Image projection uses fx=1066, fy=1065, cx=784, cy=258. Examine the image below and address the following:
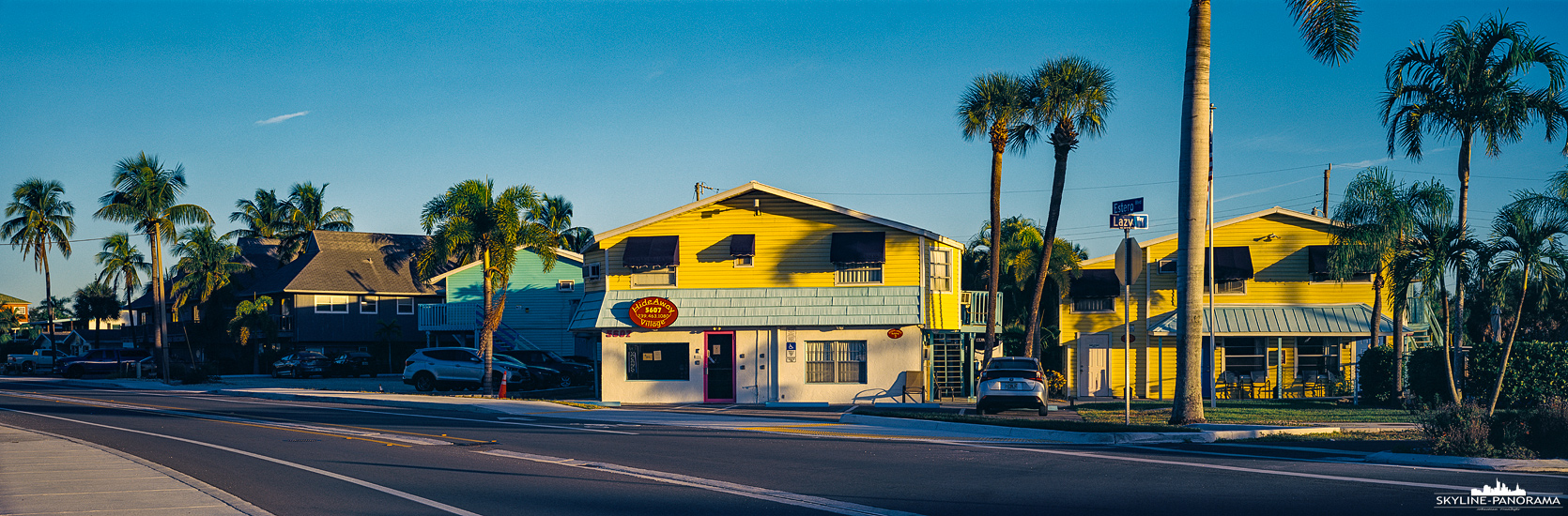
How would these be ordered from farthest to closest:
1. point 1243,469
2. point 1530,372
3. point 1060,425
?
point 1530,372
point 1060,425
point 1243,469

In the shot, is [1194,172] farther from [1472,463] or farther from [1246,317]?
[1246,317]

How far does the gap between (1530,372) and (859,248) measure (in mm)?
15955

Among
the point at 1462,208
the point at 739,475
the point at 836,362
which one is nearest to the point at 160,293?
the point at 836,362

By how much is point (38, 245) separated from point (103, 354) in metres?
13.7

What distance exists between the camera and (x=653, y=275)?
31.4 metres

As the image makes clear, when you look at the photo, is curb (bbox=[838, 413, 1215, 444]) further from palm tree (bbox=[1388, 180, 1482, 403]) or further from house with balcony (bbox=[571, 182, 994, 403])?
house with balcony (bbox=[571, 182, 994, 403])

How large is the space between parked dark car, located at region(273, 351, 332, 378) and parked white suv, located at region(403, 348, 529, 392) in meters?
13.9

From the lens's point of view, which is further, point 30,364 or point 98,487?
point 30,364

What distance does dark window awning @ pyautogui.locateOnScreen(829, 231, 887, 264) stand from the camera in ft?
97.9

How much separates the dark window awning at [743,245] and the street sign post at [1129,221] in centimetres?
1379

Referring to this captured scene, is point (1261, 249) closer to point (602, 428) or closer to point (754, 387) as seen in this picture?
point (754, 387)

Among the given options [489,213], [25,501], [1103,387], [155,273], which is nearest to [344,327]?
[155,273]

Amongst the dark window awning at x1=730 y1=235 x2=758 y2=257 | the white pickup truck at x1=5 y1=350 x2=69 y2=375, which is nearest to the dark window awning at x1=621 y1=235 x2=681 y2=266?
the dark window awning at x1=730 y1=235 x2=758 y2=257

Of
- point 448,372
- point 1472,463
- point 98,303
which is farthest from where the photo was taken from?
point 98,303
